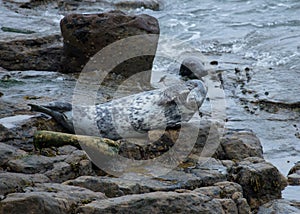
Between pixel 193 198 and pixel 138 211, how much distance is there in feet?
1.30

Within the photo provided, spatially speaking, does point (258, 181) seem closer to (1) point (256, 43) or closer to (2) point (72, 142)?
(2) point (72, 142)

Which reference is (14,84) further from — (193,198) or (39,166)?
(193,198)

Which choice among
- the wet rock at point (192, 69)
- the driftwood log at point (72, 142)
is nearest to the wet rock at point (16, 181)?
the driftwood log at point (72, 142)

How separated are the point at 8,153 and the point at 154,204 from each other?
1.52m

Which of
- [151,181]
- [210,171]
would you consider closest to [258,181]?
[210,171]

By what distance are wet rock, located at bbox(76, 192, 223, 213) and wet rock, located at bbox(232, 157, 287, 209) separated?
119 centimetres

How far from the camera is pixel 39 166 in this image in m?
4.54

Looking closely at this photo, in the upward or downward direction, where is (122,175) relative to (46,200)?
downward

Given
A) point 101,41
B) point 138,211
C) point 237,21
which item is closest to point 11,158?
point 138,211

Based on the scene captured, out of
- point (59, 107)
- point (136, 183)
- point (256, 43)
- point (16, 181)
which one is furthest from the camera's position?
point (256, 43)

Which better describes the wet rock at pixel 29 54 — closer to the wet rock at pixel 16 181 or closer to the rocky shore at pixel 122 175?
the rocky shore at pixel 122 175

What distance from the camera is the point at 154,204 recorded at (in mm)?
3631

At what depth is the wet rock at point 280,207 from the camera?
484 centimetres

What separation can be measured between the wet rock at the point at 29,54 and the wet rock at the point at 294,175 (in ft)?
14.8
